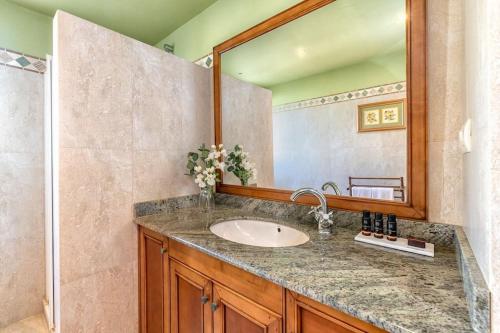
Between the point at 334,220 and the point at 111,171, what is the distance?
120cm

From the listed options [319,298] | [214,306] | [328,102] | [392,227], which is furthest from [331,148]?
[214,306]

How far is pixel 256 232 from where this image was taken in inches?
52.7

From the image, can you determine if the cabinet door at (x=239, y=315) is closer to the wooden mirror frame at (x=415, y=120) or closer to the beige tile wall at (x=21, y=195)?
the wooden mirror frame at (x=415, y=120)

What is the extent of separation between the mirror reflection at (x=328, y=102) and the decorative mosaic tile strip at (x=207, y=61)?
0.17m

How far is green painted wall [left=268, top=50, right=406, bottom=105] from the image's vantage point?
3.33ft

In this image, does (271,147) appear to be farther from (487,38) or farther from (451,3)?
(487,38)

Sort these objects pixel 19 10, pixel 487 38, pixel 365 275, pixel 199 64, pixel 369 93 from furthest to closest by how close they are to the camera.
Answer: pixel 199 64 → pixel 19 10 → pixel 369 93 → pixel 365 275 → pixel 487 38

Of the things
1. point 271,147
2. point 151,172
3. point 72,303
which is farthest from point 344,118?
point 72,303

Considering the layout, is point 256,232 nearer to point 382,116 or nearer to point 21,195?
point 382,116

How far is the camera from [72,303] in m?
1.20

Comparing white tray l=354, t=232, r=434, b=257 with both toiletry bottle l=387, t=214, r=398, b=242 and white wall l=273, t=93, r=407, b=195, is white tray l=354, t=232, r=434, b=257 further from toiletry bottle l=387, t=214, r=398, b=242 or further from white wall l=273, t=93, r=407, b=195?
white wall l=273, t=93, r=407, b=195

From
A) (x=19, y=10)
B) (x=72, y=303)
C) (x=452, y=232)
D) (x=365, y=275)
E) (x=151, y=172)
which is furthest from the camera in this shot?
(x=19, y=10)

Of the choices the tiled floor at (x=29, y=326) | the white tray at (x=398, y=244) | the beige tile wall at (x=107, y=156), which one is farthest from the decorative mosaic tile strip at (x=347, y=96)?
the tiled floor at (x=29, y=326)

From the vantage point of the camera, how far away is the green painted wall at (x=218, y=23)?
1.52m
